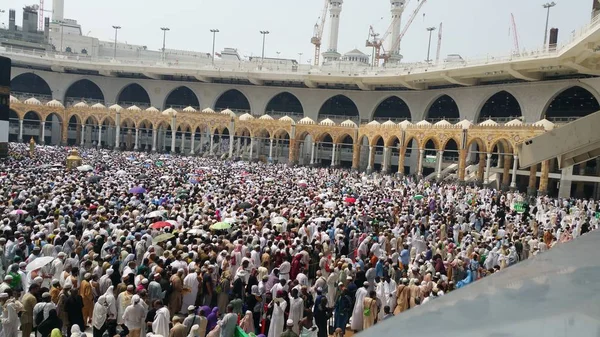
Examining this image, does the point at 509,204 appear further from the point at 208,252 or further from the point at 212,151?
the point at 212,151

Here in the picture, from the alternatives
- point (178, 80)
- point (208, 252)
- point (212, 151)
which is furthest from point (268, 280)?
point (178, 80)

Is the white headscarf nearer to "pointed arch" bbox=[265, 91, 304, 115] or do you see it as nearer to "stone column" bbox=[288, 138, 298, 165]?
"stone column" bbox=[288, 138, 298, 165]

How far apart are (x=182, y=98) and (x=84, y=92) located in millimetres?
8791

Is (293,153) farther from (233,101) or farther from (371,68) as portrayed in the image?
(233,101)

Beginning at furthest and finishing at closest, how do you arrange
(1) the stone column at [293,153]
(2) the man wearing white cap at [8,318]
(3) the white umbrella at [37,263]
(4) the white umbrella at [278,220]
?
(1) the stone column at [293,153]
(4) the white umbrella at [278,220]
(3) the white umbrella at [37,263]
(2) the man wearing white cap at [8,318]

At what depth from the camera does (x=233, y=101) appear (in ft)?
144

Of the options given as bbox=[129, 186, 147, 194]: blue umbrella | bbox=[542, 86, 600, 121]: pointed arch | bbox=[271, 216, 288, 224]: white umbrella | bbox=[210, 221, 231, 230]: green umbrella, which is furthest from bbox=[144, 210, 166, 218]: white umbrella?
bbox=[542, 86, 600, 121]: pointed arch

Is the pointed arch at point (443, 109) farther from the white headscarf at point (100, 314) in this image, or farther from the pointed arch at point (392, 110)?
the white headscarf at point (100, 314)

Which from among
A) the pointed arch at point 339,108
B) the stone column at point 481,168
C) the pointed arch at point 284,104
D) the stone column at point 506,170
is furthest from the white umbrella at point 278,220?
the pointed arch at point 284,104

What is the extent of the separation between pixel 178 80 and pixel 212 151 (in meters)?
9.95

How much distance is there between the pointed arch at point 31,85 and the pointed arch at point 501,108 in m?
35.1

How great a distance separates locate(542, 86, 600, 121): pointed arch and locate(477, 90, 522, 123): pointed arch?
230 centimetres

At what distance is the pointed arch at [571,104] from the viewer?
89.1 feet

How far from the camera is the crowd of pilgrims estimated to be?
17.7ft
